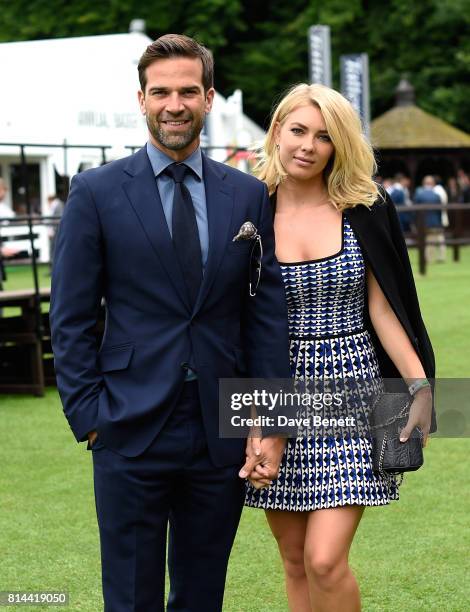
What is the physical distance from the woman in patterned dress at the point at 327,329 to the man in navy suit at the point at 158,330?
37 centimetres

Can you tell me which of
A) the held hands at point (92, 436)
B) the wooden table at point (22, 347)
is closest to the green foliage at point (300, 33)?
the wooden table at point (22, 347)

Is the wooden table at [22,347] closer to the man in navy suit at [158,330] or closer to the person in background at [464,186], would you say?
the man in navy suit at [158,330]

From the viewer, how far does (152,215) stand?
3.29 m

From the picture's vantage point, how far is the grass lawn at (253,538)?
492cm

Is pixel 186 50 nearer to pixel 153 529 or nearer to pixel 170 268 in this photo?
pixel 170 268

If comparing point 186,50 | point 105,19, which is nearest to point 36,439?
point 186,50

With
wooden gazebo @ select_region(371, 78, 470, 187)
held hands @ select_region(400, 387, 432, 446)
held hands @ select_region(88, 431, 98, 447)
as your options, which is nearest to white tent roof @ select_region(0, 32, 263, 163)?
held hands @ select_region(400, 387, 432, 446)

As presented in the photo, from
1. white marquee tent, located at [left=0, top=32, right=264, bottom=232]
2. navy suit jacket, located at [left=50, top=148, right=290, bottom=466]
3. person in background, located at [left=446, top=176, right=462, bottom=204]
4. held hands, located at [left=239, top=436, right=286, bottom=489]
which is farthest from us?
person in background, located at [left=446, top=176, right=462, bottom=204]

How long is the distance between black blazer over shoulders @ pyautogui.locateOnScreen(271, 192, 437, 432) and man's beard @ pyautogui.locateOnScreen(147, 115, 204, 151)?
2.27ft

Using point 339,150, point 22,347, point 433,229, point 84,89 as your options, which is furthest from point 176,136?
point 433,229

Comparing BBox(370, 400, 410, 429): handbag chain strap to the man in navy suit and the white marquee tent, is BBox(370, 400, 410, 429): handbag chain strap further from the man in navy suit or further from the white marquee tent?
the white marquee tent

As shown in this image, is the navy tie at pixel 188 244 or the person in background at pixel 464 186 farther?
the person in background at pixel 464 186

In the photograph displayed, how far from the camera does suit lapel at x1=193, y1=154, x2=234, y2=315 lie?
3.29 meters

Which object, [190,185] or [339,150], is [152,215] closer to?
[190,185]
